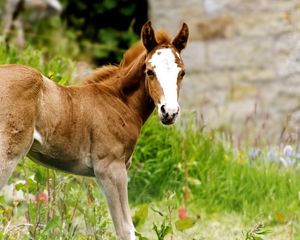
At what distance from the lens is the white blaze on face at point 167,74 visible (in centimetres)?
455

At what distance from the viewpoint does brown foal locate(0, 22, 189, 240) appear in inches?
175

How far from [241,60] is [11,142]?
5.27m

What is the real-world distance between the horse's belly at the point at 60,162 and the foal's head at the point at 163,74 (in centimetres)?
49

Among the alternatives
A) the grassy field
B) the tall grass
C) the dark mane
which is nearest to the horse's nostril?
the dark mane

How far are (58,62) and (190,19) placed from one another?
2.74 metres

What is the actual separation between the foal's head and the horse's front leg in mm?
378

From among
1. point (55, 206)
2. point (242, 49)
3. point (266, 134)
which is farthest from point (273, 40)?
point (55, 206)

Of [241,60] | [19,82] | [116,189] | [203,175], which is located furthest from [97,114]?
[241,60]

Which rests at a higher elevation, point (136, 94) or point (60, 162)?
point (136, 94)

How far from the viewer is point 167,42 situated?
15.9ft

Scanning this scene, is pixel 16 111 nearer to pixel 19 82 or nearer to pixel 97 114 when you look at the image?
pixel 19 82

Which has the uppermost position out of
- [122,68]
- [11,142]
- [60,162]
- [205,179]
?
[122,68]

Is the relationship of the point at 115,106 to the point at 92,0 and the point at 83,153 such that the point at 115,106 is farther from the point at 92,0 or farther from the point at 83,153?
the point at 92,0

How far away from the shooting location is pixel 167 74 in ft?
15.1
